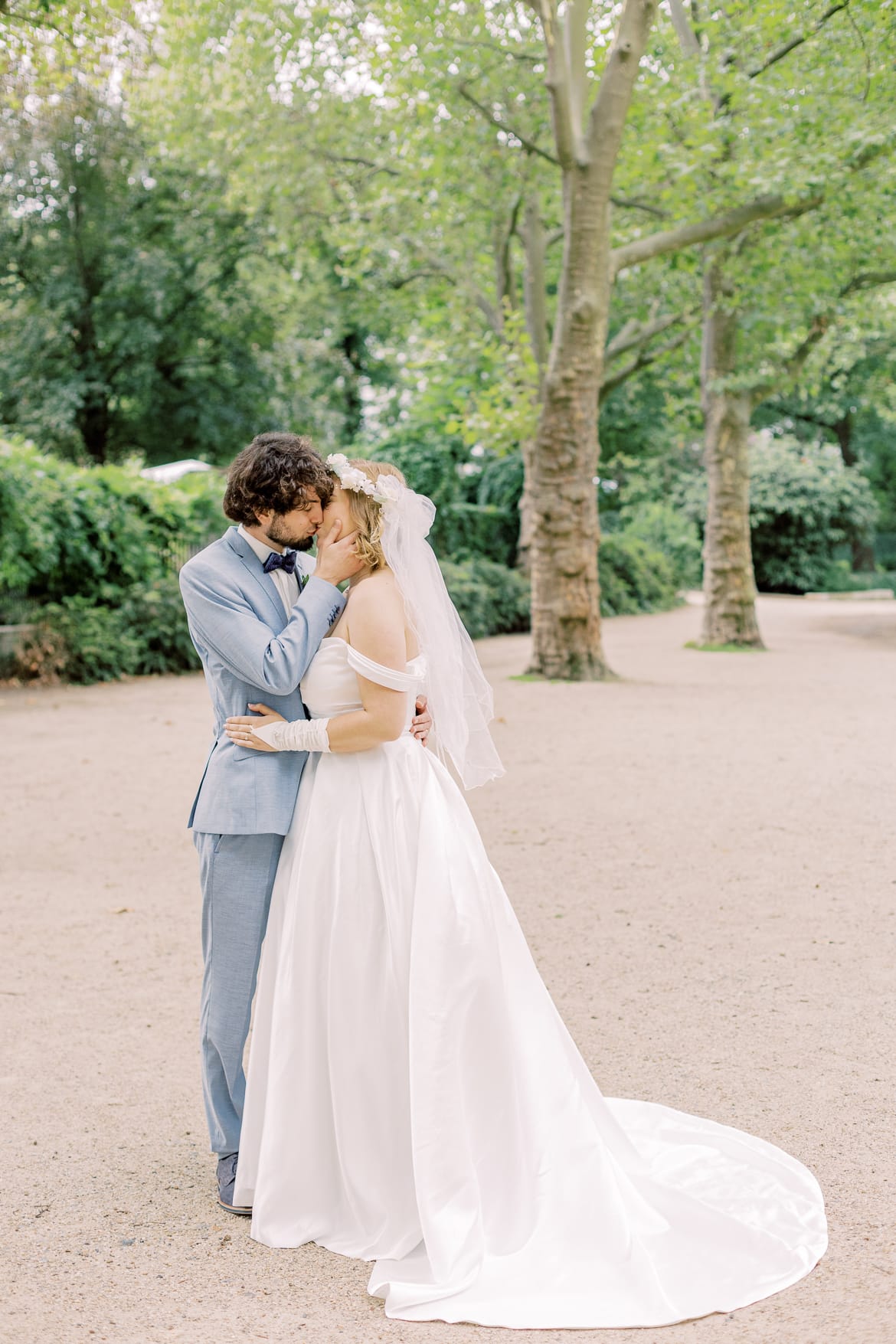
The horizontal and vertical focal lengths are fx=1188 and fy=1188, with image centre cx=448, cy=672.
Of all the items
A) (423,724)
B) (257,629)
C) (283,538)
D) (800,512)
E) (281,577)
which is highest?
(800,512)

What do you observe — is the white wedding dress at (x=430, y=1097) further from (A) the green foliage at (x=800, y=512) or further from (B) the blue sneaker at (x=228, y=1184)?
(A) the green foliage at (x=800, y=512)

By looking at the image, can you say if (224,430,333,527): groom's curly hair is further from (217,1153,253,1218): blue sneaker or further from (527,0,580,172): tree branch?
(527,0,580,172): tree branch

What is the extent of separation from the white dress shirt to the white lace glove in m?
0.31

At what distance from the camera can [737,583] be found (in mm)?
18562

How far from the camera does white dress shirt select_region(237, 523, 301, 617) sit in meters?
3.17

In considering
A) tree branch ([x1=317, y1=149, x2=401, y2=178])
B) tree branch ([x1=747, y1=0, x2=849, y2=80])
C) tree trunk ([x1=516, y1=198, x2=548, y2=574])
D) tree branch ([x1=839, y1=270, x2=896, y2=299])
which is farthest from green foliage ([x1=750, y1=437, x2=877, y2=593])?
tree branch ([x1=747, y1=0, x2=849, y2=80])

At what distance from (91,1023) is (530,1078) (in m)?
2.18

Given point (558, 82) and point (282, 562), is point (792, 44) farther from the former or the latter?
point (282, 562)

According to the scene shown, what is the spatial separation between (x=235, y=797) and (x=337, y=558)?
67cm

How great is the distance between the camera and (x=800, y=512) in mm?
35156

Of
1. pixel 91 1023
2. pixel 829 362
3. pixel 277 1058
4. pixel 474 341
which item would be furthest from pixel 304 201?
pixel 277 1058

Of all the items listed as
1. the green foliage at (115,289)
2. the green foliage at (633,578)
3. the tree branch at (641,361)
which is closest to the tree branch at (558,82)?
the tree branch at (641,361)

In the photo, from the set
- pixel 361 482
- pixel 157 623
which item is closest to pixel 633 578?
pixel 157 623

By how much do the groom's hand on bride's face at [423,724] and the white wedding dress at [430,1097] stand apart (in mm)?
174
